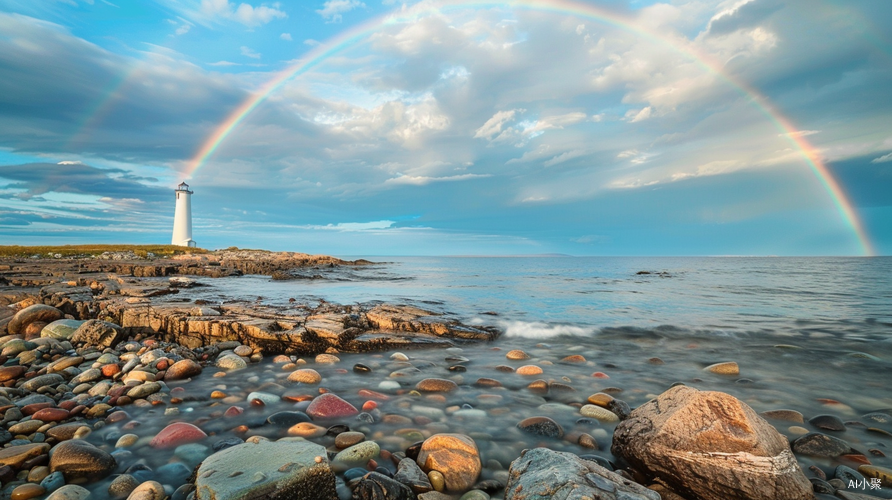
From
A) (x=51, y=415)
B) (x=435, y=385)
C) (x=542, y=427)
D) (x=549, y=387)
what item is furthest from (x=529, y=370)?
(x=51, y=415)

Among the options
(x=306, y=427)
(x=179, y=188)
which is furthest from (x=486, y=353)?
(x=179, y=188)

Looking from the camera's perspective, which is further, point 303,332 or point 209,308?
point 209,308

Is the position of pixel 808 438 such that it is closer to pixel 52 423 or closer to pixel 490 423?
pixel 490 423

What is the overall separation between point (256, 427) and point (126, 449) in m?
1.19

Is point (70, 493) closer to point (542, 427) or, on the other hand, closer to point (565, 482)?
point (565, 482)

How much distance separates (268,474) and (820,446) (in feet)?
17.0

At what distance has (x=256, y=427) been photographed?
173 inches

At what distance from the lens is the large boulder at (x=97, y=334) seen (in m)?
7.48

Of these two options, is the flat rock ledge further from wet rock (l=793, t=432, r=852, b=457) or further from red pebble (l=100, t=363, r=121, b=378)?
wet rock (l=793, t=432, r=852, b=457)

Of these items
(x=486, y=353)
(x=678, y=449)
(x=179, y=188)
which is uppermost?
(x=179, y=188)

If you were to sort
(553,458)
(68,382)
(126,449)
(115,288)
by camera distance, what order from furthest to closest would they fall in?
(115,288)
(68,382)
(126,449)
(553,458)

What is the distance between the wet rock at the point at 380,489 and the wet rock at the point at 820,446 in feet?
13.1

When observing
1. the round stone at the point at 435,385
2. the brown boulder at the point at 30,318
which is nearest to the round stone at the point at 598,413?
the round stone at the point at 435,385

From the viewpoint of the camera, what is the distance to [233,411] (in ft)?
15.6
